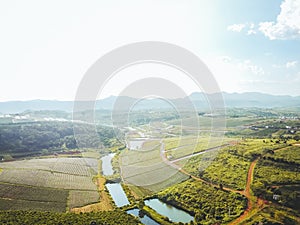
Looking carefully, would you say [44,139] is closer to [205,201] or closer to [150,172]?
[150,172]

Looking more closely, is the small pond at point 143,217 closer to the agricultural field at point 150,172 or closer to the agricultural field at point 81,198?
the agricultural field at point 81,198

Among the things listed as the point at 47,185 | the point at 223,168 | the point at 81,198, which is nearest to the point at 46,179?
the point at 47,185

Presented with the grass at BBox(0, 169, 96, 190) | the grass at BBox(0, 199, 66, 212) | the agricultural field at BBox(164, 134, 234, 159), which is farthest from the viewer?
the agricultural field at BBox(164, 134, 234, 159)

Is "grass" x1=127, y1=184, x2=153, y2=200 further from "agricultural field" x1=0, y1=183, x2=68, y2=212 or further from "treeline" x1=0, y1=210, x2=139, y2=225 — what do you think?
"agricultural field" x1=0, y1=183, x2=68, y2=212

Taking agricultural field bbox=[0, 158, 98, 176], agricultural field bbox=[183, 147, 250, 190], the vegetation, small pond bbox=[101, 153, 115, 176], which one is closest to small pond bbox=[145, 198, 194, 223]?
the vegetation

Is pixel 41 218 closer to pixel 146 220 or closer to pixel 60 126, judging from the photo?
pixel 146 220
